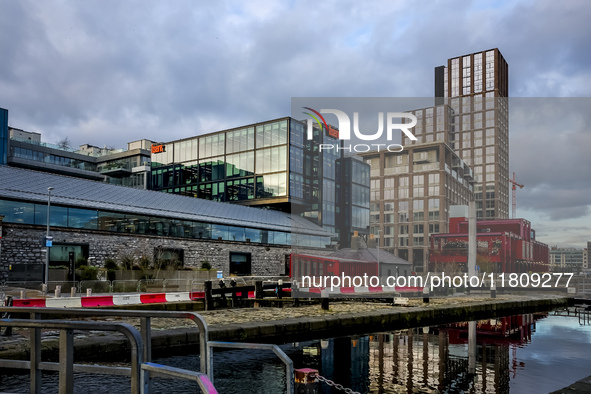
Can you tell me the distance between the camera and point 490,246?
170 feet

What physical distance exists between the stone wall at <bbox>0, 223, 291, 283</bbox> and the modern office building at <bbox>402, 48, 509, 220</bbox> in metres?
25.2

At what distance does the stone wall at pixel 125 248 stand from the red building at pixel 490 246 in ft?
57.4

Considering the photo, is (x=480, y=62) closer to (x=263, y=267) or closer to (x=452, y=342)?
(x=263, y=267)

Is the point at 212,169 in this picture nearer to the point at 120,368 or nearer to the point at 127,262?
the point at 127,262

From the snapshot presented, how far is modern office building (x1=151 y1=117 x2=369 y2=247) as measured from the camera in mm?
74438

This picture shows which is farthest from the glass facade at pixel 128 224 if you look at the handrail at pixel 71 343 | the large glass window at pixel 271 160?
the handrail at pixel 71 343

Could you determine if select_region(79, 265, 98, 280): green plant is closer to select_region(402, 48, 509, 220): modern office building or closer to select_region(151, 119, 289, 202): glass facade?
select_region(151, 119, 289, 202): glass facade

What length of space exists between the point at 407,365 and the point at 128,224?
1422 inches

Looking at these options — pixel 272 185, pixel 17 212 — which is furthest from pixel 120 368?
pixel 272 185

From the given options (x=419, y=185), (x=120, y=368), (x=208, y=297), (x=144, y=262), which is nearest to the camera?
(x=120, y=368)

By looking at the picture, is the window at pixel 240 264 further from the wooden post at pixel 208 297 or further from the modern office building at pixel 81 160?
the modern office building at pixel 81 160

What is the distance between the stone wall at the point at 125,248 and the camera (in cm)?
3641

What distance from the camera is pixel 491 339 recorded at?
1831 centimetres

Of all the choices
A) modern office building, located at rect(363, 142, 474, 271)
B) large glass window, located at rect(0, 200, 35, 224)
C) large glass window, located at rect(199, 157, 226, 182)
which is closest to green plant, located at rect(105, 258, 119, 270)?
large glass window, located at rect(0, 200, 35, 224)
